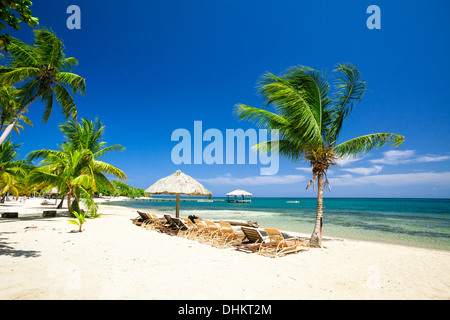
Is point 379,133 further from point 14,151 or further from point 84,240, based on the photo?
point 14,151

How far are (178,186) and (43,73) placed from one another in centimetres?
706

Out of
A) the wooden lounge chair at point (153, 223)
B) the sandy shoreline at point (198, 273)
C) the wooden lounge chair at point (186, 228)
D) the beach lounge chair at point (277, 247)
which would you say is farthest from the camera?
the wooden lounge chair at point (153, 223)

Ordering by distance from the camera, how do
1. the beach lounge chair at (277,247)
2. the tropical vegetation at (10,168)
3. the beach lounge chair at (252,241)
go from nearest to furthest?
1. the beach lounge chair at (277,247)
2. the beach lounge chair at (252,241)
3. the tropical vegetation at (10,168)

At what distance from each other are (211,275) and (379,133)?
6.84 meters

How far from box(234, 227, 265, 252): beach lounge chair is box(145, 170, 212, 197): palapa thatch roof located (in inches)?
191

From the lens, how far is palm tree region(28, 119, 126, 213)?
12.4m

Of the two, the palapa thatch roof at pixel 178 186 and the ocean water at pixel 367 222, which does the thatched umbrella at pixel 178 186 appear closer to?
the palapa thatch roof at pixel 178 186

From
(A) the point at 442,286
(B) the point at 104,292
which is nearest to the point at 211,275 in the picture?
(B) the point at 104,292

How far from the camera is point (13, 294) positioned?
3123mm

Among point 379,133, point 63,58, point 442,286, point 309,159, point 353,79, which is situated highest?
point 63,58

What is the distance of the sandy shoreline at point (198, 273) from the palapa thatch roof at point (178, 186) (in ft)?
14.9

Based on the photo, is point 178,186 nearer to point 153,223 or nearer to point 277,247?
point 153,223

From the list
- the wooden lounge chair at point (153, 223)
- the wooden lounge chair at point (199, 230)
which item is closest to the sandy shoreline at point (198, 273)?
the wooden lounge chair at point (199, 230)

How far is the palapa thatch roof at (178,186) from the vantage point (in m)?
11.5
